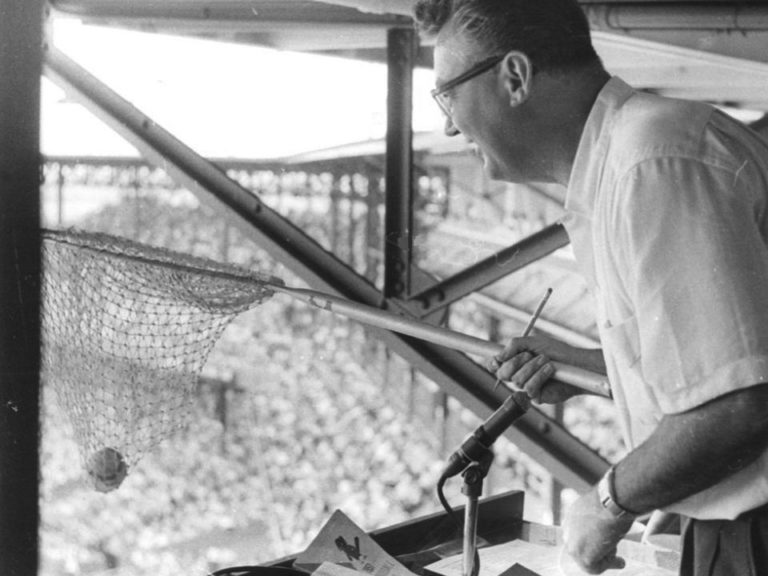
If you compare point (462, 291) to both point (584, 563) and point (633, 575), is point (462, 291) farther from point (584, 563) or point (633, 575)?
point (584, 563)

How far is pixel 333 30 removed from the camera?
11.0 ft

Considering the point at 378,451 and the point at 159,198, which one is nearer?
the point at 378,451

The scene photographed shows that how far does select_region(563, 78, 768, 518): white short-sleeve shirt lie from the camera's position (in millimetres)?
1047

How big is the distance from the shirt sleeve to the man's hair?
225 millimetres

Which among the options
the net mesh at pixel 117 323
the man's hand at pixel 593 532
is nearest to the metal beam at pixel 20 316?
the net mesh at pixel 117 323

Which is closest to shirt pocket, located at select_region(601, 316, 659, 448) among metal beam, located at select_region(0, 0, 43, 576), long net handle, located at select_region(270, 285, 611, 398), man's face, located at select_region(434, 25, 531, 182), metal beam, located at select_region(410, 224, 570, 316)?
long net handle, located at select_region(270, 285, 611, 398)

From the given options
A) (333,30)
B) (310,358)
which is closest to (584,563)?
(333,30)

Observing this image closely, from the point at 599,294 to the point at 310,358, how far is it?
10060 mm

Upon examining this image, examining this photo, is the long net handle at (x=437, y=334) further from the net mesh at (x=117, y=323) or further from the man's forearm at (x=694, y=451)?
the man's forearm at (x=694, y=451)

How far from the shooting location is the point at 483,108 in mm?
1283

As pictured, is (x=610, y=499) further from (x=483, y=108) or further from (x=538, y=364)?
(x=483, y=108)

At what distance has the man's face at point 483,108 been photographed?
49.8 inches

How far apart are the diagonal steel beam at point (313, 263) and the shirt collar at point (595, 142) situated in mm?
1595

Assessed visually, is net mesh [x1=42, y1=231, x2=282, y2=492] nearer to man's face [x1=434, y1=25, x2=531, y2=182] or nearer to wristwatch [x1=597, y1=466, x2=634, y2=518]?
man's face [x1=434, y1=25, x2=531, y2=182]
